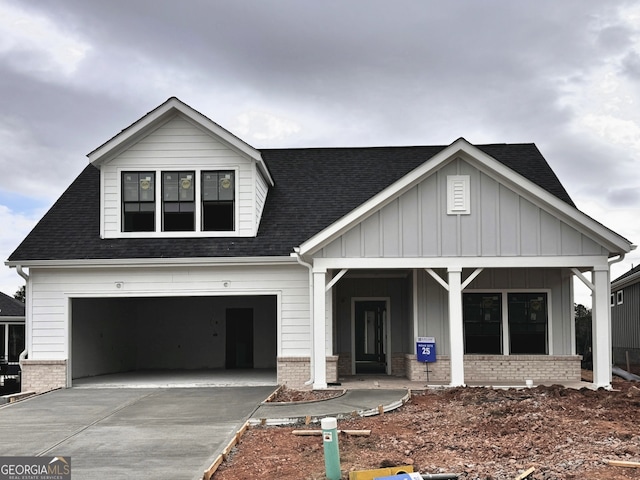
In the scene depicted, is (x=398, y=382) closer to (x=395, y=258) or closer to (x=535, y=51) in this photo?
(x=395, y=258)

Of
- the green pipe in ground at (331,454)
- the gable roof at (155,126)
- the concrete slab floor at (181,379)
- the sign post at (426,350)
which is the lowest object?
the concrete slab floor at (181,379)

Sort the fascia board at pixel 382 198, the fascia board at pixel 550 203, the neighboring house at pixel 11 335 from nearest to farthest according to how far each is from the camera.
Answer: the fascia board at pixel 550 203 → the fascia board at pixel 382 198 → the neighboring house at pixel 11 335

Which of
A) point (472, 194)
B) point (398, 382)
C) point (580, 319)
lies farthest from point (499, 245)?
point (580, 319)

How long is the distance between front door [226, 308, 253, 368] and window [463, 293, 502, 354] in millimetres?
7376

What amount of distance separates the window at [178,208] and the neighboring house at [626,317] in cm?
1509

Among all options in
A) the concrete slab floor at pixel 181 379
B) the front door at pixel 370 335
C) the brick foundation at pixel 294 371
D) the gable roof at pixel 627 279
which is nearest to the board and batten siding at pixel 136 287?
the brick foundation at pixel 294 371

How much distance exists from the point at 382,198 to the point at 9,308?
1509 cm

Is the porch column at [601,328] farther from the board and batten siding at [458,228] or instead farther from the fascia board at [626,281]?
the fascia board at [626,281]

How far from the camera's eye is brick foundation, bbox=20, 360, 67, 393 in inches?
656

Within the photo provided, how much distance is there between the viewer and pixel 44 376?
16.7m

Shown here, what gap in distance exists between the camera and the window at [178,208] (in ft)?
57.7

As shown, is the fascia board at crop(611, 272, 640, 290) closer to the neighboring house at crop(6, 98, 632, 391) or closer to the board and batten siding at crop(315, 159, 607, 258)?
the neighboring house at crop(6, 98, 632, 391)

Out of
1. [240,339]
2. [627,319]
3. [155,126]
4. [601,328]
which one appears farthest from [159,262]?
[627,319]

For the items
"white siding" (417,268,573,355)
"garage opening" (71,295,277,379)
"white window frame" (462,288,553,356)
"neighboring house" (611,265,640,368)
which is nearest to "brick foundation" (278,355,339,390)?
"white siding" (417,268,573,355)
